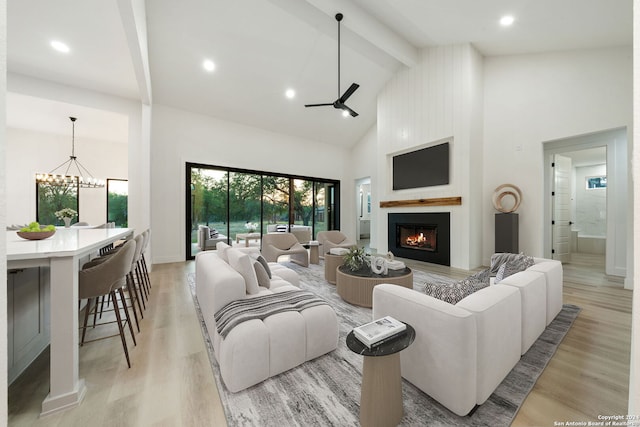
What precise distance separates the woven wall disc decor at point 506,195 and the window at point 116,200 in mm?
9257

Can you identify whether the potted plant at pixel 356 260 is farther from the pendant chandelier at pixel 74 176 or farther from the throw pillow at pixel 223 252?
the pendant chandelier at pixel 74 176

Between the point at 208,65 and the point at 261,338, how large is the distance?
16.3 ft

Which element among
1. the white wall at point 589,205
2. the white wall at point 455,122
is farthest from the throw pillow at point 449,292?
the white wall at point 589,205

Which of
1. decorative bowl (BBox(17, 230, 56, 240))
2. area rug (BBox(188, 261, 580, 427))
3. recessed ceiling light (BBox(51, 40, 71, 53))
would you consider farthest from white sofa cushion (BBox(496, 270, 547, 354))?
recessed ceiling light (BBox(51, 40, 71, 53))

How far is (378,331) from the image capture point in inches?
48.8

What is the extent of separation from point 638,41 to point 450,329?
123 cm

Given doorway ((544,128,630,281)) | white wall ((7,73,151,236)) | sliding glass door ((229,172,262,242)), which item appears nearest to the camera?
doorway ((544,128,630,281))

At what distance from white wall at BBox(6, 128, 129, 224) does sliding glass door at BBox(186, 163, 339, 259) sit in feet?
9.78

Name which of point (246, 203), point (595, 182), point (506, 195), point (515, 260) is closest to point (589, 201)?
point (595, 182)

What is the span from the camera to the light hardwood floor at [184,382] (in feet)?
4.38

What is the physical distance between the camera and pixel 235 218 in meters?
6.32

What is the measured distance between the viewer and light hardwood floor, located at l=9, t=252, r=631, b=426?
4.38 ft

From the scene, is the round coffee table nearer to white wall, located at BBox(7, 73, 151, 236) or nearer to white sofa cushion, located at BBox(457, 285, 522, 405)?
white sofa cushion, located at BBox(457, 285, 522, 405)

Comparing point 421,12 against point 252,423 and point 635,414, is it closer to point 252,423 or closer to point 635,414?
point 635,414
